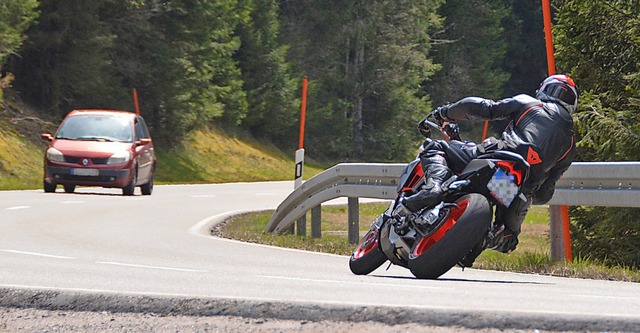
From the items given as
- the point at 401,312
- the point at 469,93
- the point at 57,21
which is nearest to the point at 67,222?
the point at 401,312

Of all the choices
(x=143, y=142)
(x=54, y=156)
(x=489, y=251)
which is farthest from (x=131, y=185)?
(x=489, y=251)

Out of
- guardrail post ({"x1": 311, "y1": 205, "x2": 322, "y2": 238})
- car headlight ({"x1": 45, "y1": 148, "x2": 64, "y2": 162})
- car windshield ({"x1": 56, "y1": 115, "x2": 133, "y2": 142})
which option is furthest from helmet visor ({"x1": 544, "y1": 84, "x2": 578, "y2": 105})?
car windshield ({"x1": 56, "y1": 115, "x2": 133, "y2": 142})

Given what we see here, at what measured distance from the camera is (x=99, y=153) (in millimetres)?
24500

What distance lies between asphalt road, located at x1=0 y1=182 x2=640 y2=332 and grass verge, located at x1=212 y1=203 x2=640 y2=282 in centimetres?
43

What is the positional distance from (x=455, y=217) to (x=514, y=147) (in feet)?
2.10

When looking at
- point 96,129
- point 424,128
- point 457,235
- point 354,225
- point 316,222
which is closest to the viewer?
point 457,235

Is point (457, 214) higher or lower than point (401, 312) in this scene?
higher

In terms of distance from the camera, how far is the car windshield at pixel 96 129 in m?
25.4

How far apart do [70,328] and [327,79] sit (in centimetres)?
5265

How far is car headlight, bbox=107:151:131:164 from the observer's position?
2450 centimetres

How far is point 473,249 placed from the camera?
28.0 ft

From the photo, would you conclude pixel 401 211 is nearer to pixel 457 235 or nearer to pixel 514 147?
pixel 457 235

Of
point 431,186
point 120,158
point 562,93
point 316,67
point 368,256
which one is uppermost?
point 316,67

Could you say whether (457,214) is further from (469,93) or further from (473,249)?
(469,93)
